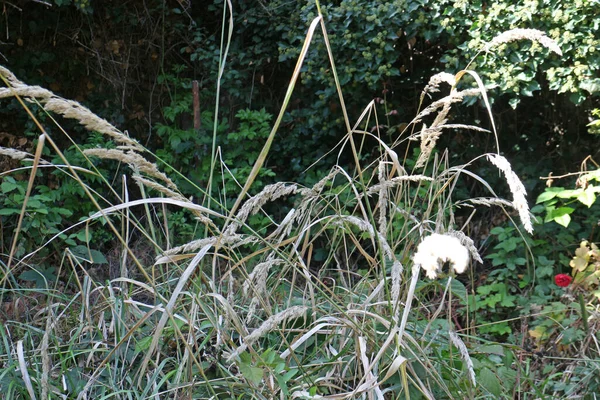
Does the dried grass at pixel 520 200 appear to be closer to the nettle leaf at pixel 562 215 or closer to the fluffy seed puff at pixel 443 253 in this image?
the fluffy seed puff at pixel 443 253

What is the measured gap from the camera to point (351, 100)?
14.6 ft

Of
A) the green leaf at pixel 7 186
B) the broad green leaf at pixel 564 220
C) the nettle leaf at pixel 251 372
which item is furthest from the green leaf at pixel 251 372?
the green leaf at pixel 7 186

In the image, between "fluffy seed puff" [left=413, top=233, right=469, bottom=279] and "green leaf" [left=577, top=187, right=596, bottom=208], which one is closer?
"fluffy seed puff" [left=413, top=233, right=469, bottom=279]

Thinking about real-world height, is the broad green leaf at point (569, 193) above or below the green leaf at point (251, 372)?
below

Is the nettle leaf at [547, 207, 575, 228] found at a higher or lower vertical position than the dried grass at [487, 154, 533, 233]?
lower

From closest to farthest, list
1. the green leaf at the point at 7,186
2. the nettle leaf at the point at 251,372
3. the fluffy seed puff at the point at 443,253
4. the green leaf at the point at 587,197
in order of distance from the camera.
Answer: the fluffy seed puff at the point at 443,253, the nettle leaf at the point at 251,372, the green leaf at the point at 587,197, the green leaf at the point at 7,186

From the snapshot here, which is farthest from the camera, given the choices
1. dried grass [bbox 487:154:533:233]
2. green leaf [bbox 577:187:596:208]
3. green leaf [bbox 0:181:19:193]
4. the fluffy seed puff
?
green leaf [bbox 0:181:19:193]

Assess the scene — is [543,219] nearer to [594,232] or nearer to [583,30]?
[594,232]

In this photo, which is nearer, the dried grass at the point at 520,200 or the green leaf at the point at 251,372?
the dried grass at the point at 520,200

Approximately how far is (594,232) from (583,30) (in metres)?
1.12

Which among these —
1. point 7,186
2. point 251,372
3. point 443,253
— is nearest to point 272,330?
point 251,372

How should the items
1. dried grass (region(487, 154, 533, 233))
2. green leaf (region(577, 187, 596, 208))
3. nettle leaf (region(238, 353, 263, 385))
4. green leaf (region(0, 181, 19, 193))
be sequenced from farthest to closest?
green leaf (region(0, 181, 19, 193)), green leaf (region(577, 187, 596, 208)), nettle leaf (region(238, 353, 263, 385)), dried grass (region(487, 154, 533, 233))

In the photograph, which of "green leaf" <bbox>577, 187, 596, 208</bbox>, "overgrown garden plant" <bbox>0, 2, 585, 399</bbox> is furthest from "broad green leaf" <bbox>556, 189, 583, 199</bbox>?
"overgrown garden plant" <bbox>0, 2, 585, 399</bbox>

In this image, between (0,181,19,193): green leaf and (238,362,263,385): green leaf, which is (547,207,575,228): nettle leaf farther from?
(0,181,19,193): green leaf
